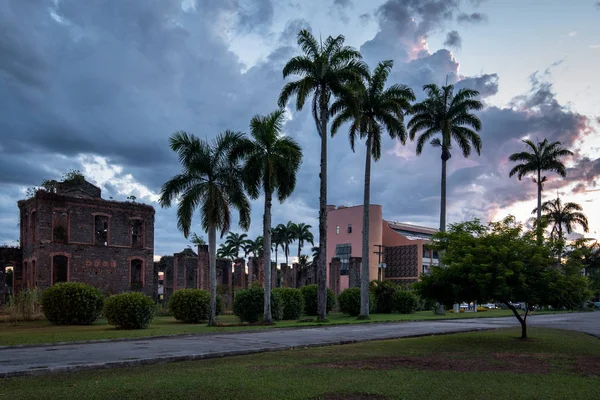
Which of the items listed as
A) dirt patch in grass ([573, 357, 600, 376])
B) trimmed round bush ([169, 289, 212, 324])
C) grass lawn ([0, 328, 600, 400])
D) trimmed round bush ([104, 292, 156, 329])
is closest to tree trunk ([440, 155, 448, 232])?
trimmed round bush ([169, 289, 212, 324])

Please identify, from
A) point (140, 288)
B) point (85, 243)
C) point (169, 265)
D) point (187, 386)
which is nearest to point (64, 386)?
point (187, 386)

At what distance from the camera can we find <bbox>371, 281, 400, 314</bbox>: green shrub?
1607 inches

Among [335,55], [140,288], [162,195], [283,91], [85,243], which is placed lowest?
[140,288]

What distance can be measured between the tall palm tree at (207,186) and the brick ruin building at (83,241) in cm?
1518

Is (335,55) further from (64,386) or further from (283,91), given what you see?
(64,386)

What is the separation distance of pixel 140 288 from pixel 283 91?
2095cm

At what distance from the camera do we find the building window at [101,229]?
1629 inches

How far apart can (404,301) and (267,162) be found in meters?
18.6

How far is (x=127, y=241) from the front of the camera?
4188cm

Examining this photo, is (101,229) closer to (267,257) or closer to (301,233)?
(267,257)

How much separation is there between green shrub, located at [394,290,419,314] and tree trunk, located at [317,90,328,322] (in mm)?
A: 11097

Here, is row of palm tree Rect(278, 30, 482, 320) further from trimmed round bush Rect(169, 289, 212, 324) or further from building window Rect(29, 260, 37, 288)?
building window Rect(29, 260, 37, 288)

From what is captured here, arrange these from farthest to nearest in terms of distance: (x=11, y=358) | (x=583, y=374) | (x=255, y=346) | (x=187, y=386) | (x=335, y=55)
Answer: (x=335, y=55)
(x=255, y=346)
(x=11, y=358)
(x=583, y=374)
(x=187, y=386)

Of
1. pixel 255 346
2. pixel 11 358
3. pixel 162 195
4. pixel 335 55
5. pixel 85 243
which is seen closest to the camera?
pixel 11 358
